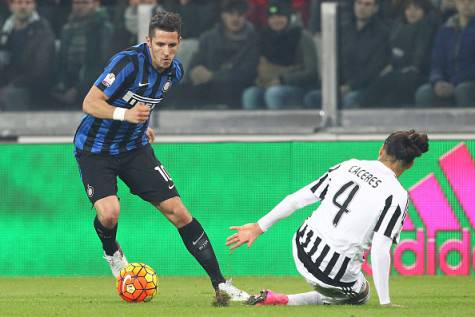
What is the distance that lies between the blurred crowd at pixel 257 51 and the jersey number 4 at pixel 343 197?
7090 millimetres

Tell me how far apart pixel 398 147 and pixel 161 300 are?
8.58 ft

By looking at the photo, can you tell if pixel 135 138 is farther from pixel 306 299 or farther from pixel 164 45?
pixel 306 299

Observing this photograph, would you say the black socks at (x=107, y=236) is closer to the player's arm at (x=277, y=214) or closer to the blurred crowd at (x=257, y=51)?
the player's arm at (x=277, y=214)

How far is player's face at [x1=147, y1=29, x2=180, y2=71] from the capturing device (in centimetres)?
946

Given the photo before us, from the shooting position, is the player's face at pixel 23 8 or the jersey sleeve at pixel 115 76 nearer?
the jersey sleeve at pixel 115 76

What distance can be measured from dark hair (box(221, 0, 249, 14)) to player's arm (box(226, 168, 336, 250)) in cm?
742

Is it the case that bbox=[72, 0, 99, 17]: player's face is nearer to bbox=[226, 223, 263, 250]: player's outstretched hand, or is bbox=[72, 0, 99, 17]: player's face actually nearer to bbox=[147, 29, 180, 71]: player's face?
bbox=[147, 29, 180, 71]: player's face

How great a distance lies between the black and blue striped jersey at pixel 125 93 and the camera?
31.6 ft

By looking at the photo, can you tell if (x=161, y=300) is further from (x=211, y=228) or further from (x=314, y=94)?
(x=314, y=94)

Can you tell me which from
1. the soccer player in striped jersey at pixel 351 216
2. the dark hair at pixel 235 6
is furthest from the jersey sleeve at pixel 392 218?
the dark hair at pixel 235 6

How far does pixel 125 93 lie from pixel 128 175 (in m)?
0.76

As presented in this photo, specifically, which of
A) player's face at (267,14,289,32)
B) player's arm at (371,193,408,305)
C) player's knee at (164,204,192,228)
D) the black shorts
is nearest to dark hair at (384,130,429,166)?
player's arm at (371,193,408,305)

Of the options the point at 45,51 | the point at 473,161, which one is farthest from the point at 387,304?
the point at 45,51

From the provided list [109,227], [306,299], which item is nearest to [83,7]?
[109,227]
